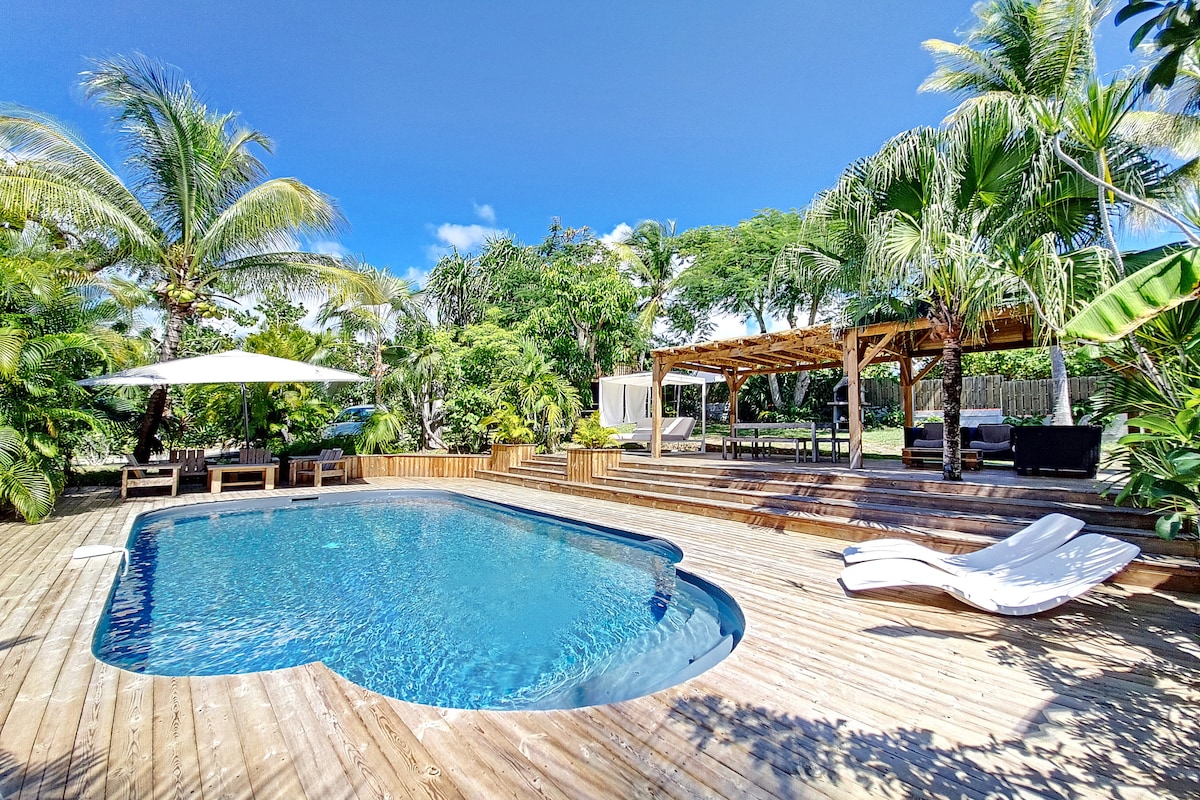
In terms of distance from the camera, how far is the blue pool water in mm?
3834

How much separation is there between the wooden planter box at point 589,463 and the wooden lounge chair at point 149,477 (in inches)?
295

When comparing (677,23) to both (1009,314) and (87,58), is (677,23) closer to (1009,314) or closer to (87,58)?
(1009,314)

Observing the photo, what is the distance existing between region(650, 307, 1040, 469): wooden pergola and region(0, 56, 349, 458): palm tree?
7.99m

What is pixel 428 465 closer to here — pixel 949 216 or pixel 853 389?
pixel 853 389

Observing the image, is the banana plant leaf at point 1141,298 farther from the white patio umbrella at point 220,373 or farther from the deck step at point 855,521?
the white patio umbrella at point 220,373

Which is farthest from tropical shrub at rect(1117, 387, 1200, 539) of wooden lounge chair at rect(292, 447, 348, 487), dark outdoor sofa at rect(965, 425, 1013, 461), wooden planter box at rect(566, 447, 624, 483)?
wooden lounge chair at rect(292, 447, 348, 487)

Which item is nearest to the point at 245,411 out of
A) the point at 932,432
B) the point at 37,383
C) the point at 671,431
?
the point at 37,383

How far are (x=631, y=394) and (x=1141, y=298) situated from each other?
1673cm

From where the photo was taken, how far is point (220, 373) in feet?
30.7

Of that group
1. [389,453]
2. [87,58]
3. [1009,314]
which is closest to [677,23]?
[1009,314]

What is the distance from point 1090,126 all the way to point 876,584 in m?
3.99

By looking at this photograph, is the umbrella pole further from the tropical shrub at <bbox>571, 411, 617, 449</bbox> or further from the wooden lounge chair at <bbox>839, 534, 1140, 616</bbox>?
the wooden lounge chair at <bbox>839, 534, 1140, 616</bbox>

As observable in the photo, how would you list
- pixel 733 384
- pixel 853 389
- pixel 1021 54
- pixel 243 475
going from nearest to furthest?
pixel 853 389
pixel 1021 54
pixel 243 475
pixel 733 384

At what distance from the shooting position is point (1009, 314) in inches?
285
